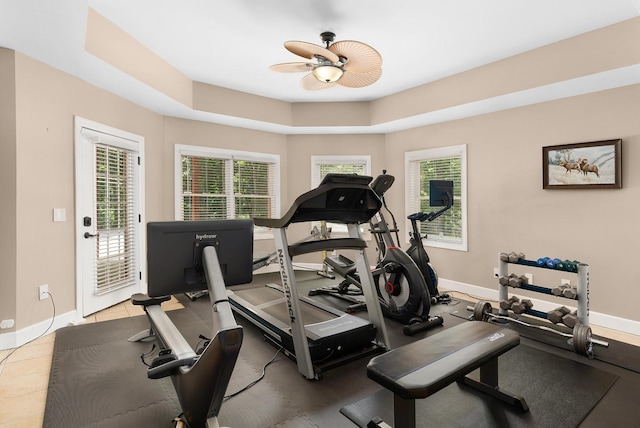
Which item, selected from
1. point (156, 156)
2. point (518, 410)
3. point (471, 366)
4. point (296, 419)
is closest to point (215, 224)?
point (296, 419)

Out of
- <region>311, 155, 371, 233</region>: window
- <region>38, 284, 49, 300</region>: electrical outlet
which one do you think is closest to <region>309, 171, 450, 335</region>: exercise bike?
<region>311, 155, 371, 233</region>: window

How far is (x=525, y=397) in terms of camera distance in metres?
2.22

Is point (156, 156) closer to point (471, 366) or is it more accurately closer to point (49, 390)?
point (49, 390)

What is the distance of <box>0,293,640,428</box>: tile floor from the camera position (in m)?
2.06

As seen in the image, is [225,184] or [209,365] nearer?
[209,365]

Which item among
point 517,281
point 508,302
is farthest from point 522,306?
point 517,281

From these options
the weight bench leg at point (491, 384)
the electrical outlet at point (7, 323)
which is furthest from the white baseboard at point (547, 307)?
the electrical outlet at point (7, 323)

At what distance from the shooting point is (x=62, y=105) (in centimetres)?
353

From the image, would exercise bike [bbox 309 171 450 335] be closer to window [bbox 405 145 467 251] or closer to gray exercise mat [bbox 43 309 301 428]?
window [bbox 405 145 467 251]

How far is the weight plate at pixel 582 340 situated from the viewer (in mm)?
2775

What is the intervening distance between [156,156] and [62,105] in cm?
149

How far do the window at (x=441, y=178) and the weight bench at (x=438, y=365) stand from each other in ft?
10.1

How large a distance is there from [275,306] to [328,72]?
8.26 feet

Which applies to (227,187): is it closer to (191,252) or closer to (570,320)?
(191,252)
